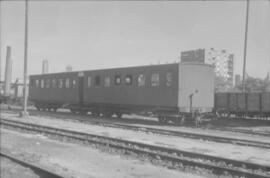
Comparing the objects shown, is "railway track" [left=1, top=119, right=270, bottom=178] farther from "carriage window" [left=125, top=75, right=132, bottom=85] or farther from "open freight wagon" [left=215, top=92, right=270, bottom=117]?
"open freight wagon" [left=215, top=92, right=270, bottom=117]

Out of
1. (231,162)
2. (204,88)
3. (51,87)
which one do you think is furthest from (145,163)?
(51,87)

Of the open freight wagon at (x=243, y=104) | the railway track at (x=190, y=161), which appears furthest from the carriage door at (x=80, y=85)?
the railway track at (x=190, y=161)

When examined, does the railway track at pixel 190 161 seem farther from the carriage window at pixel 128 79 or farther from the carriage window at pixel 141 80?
the carriage window at pixel 128 79

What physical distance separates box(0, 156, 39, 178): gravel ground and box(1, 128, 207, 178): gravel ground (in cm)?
54

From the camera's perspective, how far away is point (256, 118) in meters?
24.7

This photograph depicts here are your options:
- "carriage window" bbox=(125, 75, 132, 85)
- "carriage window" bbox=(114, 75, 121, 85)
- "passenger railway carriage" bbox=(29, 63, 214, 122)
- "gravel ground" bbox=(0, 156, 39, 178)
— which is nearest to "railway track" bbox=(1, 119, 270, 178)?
"gravel ground" bbox=(0, 156, 39, 178)

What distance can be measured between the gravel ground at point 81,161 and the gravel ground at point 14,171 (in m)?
0.54

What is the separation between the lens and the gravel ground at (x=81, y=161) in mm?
8320

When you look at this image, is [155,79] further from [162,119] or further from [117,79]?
[117,79]

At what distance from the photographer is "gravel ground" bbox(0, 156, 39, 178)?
27.1 feet

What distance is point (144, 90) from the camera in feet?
70.5

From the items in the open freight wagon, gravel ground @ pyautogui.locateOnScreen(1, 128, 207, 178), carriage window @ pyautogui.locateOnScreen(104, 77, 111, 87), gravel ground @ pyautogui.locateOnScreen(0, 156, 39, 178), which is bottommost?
gravel ground @ pyautogui.locateOnScreen(0, 156, 39, 178)

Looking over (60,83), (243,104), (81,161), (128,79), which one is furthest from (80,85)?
(81,161)

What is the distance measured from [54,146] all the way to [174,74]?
901 cm
